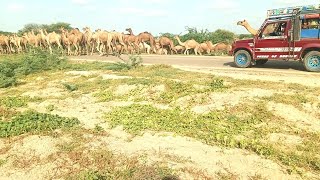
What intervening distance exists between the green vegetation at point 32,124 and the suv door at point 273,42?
8309mm

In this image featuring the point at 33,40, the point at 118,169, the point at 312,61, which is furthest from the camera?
the point at 33,40

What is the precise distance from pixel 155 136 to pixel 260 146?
216cm

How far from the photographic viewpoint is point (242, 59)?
49.8ft

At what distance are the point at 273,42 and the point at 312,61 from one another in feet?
5.14

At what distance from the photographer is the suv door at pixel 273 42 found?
13342 millimetres

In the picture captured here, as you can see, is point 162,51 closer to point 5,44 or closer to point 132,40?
point 132,40

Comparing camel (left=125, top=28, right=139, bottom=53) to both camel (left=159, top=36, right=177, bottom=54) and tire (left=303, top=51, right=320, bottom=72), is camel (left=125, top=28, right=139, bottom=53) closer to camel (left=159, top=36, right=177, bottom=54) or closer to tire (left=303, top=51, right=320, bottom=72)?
camel (left=159, top=36, right=177, bottom=54)

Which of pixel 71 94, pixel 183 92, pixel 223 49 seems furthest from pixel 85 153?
pixel 223 49

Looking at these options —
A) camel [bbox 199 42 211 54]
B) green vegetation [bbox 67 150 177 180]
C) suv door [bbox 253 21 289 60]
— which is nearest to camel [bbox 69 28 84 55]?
camel [bbox 199 42 211 54]

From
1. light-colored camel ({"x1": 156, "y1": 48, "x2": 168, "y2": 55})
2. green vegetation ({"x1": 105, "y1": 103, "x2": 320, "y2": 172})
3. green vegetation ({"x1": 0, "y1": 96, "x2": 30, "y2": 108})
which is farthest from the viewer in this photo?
light-colored camel ({"x1": 156, "y1": 48, "x2": 168, "y2": 55})

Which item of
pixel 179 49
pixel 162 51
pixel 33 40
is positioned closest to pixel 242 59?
pixel 179 49

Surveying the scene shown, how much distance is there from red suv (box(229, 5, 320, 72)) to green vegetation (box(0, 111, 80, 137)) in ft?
27.3

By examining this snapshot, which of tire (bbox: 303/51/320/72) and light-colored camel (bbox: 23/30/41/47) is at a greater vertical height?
light-colored camel (bbox: 23/30/41/47)

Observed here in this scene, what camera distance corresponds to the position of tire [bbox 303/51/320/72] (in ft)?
42.0
